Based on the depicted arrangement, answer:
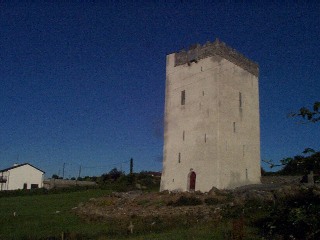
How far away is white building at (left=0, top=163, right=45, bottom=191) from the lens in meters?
63.2

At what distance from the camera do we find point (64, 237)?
16422 mm

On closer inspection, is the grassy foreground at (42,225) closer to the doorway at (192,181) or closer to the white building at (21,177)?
the doorway at (192,181)

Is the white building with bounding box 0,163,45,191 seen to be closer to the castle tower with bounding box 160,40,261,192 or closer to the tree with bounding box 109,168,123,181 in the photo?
the tree with bounding box 109,168,123,181

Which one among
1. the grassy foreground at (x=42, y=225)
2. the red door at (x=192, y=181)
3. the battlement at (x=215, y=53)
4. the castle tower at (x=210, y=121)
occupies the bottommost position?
the grassy foreground at (x=42, y=225)

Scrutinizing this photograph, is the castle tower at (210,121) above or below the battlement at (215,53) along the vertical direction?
below

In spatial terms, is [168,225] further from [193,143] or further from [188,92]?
[188,92]

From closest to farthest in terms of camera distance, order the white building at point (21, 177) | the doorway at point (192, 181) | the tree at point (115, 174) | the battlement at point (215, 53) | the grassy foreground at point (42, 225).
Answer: the grassy foreground at point (42, 225), the doorway at point (192, 181), the battlement at point (215, 53), the tree at point (115, 174), the white building at point (21, 177)

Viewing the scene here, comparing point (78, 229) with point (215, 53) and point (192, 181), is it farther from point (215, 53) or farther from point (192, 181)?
point (215, 53)

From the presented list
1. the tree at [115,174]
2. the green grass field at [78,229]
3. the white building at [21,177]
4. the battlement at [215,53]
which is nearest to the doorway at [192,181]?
the green grass field at [78,229]

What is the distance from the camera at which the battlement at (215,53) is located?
3156 centimetres

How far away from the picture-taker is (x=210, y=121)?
3002 cm

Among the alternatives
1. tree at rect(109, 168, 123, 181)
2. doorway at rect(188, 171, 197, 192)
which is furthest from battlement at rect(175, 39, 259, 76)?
tree at rect(109, 168, 123, 181)

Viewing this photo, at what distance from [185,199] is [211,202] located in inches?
88.8

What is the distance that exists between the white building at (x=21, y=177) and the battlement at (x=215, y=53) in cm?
4271
